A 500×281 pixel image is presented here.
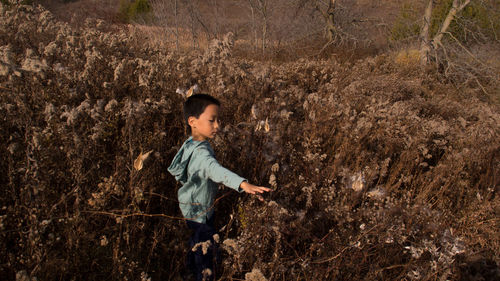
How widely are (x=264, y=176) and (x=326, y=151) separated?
1032mm

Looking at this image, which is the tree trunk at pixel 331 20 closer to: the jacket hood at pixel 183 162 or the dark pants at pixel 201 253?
the jacket hood at pixel 183 162

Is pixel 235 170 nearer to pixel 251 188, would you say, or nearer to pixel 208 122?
pixel 208 122

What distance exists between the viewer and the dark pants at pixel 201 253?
192 cm

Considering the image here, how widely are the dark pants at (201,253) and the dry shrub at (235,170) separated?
0.10m

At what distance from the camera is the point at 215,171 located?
68.6 inches

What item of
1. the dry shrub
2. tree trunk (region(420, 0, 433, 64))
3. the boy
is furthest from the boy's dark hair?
tree trunk (region(420, 0, 433, 64))

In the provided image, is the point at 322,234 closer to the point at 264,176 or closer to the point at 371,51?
the point at 264,176

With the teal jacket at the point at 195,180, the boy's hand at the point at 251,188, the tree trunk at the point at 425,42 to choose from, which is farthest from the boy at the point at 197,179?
the tree trunk at the point at 425,42

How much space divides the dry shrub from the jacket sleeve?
283 millimetres

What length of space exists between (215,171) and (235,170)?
0.96 metres

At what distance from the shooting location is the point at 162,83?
332cm

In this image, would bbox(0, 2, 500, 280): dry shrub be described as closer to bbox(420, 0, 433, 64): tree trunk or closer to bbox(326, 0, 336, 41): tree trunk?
bbox(420, 0, 433, 64): tree trunk

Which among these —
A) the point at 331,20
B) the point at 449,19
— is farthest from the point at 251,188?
the point at 331,20

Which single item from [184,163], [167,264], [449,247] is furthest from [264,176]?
[449,247]
